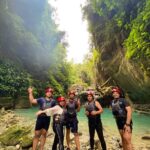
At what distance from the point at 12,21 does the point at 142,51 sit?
18113mm

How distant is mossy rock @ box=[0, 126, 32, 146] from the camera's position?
926 cm

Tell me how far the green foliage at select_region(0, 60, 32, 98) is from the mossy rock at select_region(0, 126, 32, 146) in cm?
1629

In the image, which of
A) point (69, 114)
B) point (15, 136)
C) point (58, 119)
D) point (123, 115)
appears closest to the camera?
point (123, 115)

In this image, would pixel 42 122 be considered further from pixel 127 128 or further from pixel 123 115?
pixel 127 128

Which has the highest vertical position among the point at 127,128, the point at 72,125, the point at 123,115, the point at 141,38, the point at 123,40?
the point at 123,40

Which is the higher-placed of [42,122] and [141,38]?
[141,38]

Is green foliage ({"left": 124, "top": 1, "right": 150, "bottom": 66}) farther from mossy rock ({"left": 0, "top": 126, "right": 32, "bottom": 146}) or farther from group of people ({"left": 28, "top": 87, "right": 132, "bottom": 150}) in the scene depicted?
group of people ({"left": 28, "top": 87, "right": 132, "bottom": 150})

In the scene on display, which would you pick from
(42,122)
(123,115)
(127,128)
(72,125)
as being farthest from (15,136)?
(127,128)

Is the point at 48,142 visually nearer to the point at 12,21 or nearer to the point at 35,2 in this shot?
the point at 12,21

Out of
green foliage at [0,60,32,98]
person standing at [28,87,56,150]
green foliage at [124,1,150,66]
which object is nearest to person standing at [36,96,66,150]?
person standing at [28,87,56,150]

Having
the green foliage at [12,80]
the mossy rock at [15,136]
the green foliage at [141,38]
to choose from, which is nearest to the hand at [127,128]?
the mossy rock at [15,136]

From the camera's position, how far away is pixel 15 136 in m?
9.66

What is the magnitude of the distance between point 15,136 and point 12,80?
18.1 metres

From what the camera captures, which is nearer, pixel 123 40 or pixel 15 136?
pixel 15 136
